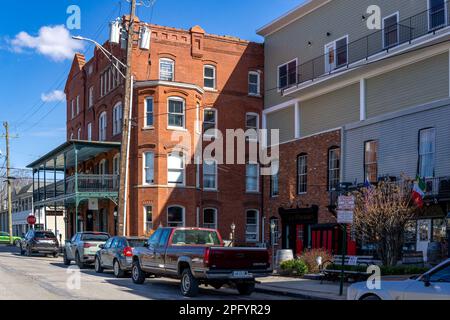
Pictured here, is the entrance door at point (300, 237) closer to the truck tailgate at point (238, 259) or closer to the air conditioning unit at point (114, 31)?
the air conditioning unit at point (114, 31)

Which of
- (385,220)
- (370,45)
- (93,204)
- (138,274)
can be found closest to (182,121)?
(93,204)

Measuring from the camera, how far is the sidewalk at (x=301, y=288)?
49.5ft

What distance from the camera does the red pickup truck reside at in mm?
14523

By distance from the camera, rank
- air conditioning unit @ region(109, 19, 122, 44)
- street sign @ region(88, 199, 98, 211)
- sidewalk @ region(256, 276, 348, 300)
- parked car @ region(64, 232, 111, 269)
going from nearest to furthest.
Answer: sidewalk @ region(256, 276, 348, 300), parked car @ region(64, 232, 111, 269), air conditioning unit @ region(109, 19, 122, 44), street sign @ region(88, 199, 98, 211)

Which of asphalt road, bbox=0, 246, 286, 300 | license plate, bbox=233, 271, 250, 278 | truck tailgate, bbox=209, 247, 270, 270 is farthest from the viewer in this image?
license plate, bbox=233, 271, 250, 278

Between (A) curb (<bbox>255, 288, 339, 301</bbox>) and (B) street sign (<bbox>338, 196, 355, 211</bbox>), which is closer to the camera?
(A) curb (<bbox>255, 288, 339, 301</bbox>)

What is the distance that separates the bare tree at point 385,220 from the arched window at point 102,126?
24761 millimetres

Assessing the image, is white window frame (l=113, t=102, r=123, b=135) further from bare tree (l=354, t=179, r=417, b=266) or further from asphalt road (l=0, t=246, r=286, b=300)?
bare tree (l=354, t=179, r=417, b=266)

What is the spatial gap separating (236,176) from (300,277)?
58.3 ft

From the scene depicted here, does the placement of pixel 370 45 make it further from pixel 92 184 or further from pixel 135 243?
pixel 92 184

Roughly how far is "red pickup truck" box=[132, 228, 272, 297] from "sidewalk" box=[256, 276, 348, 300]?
964mm

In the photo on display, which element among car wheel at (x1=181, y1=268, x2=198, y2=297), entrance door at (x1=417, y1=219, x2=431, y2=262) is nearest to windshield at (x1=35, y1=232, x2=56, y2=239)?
entrance door at (x1=417, y1=219, x2=431, y2=262)

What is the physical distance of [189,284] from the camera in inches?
585

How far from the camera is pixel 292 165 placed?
108 ft
